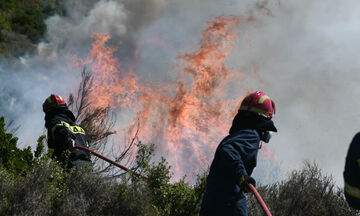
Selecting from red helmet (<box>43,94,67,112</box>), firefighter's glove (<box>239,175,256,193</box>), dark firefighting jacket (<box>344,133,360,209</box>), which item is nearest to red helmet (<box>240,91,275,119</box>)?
firefighter's glove (<box>239,175,256,193</box>)

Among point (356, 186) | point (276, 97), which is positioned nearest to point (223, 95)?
point (276, 97)

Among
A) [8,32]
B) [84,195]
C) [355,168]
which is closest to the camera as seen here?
[355,168]

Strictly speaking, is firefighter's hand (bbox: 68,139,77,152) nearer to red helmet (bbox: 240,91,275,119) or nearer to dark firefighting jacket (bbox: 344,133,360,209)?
red helmet (bbox: 240,91,275,119)

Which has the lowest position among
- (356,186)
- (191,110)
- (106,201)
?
(356,186)

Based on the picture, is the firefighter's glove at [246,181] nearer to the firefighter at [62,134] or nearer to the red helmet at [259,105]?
the red helmet at [259,105]

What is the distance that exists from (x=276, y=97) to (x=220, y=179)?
2089 cm

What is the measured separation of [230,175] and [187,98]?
1166cm

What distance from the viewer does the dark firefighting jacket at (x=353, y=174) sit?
2.38 meters

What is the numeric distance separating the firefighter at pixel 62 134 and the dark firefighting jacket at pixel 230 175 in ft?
8.26

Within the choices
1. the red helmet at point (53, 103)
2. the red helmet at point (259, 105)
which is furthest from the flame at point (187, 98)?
the red helmet at point (259, 105)

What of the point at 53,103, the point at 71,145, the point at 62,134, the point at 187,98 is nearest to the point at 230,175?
the point at 71,145

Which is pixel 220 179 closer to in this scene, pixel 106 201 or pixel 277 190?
pixel 106 201

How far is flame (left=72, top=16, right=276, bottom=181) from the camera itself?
1504 centimetres

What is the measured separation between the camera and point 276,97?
23734mm
